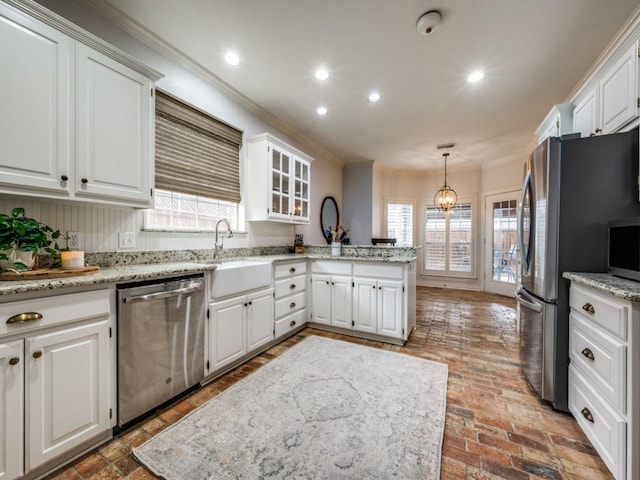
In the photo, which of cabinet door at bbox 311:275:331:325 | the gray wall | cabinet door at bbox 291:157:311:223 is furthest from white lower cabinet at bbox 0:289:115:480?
the gray wall

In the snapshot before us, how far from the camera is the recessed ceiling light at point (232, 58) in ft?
7.96

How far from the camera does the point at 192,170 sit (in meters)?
2.65

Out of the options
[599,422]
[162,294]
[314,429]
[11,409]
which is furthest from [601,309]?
[11,409]

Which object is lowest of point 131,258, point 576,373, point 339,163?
point 576,373

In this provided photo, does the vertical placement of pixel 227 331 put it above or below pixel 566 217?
below

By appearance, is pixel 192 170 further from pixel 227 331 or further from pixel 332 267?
pixel 332 267

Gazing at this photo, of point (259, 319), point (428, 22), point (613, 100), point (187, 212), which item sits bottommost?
point (259, 319)

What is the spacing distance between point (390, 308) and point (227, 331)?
5.61 ft

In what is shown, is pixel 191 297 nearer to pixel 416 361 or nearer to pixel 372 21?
pixel 416 361

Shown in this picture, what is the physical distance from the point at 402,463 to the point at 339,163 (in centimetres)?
519

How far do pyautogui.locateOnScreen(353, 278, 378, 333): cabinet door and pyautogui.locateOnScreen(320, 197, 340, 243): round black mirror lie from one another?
6.39ft

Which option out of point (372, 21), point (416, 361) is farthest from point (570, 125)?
point (416, 361)

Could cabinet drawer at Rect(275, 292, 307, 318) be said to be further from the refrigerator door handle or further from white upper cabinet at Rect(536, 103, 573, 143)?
white upper cabinet at Rect(536, 103, 573, 143)

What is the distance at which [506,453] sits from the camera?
1470mm
